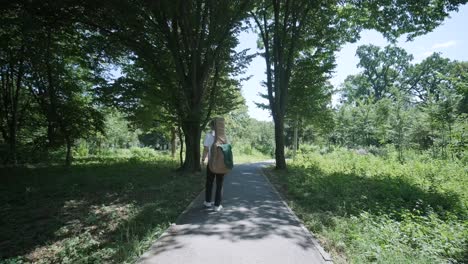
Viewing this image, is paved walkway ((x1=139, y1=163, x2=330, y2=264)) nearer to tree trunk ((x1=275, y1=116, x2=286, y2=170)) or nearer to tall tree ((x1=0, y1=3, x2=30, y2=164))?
tall tree ((x1=0, y1=3, x2=30, y2=164))

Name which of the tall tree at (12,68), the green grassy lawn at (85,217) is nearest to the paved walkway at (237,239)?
the green grassy lawn at (85,217)

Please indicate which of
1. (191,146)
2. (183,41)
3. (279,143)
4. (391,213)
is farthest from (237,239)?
(279,143)

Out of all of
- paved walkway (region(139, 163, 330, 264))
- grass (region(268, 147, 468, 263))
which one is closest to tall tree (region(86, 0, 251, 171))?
grass (region(268, 147, 468, 263))

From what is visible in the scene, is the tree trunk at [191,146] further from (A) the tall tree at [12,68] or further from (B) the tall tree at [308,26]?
(A) the tall tree at [12,68]

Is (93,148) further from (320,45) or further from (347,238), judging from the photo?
(347,238)

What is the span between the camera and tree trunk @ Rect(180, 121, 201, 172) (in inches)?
552

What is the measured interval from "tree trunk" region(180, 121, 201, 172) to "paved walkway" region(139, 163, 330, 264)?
7.02m

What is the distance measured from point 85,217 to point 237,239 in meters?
3.63

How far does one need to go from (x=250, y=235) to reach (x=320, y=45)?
15.6 meters

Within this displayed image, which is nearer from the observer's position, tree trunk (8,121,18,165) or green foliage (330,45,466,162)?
tree trunk (8,121,18,165)

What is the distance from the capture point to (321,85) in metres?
21.9

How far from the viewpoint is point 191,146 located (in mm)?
14211

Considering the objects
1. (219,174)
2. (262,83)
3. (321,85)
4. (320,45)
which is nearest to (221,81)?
(262,83)

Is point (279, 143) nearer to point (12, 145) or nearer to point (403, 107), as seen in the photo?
point (12, 145)
